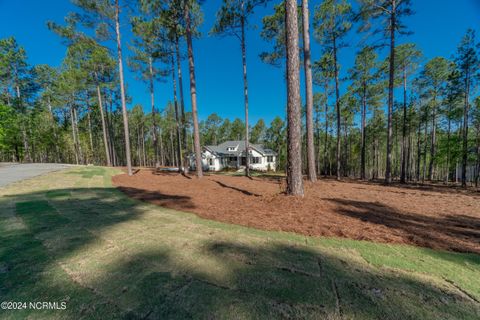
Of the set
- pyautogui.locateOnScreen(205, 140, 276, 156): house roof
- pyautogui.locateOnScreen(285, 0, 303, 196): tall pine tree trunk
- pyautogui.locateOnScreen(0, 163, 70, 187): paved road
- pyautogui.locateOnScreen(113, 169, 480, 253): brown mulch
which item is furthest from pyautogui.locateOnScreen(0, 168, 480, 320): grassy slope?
pyautogui.locateOnScreen(205, 140, 276, 156): house roof

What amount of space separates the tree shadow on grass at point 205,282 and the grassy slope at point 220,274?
10 millimetres

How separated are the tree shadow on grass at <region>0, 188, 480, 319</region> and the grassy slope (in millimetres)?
10

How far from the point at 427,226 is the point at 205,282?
4.76 m

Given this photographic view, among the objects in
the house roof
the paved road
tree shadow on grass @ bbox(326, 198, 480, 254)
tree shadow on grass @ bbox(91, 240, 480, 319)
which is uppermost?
the house roof

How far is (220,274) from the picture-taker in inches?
82.3

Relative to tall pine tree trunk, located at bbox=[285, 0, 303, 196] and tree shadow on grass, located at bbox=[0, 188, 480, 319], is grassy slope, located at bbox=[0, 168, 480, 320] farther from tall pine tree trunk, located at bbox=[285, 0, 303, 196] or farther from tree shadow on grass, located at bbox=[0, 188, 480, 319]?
tall pine tree trunk, located at bbox=[285, 0, 303, 196]

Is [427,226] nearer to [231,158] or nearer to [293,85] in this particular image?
[293,85]

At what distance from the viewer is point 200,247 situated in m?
2.72

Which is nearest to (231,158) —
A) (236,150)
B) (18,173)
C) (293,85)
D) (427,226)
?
(236,150)

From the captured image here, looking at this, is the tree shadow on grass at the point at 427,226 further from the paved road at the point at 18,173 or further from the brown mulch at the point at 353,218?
the paved road at the point at 18,173

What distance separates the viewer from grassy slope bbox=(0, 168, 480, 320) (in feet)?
5.21

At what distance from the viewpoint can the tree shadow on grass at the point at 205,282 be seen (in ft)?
5.15

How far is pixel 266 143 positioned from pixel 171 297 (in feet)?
138

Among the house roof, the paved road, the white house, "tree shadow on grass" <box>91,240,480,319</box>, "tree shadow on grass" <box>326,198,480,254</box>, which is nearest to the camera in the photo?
"tree shadow on grass" <box>91,240,480,319</box>
